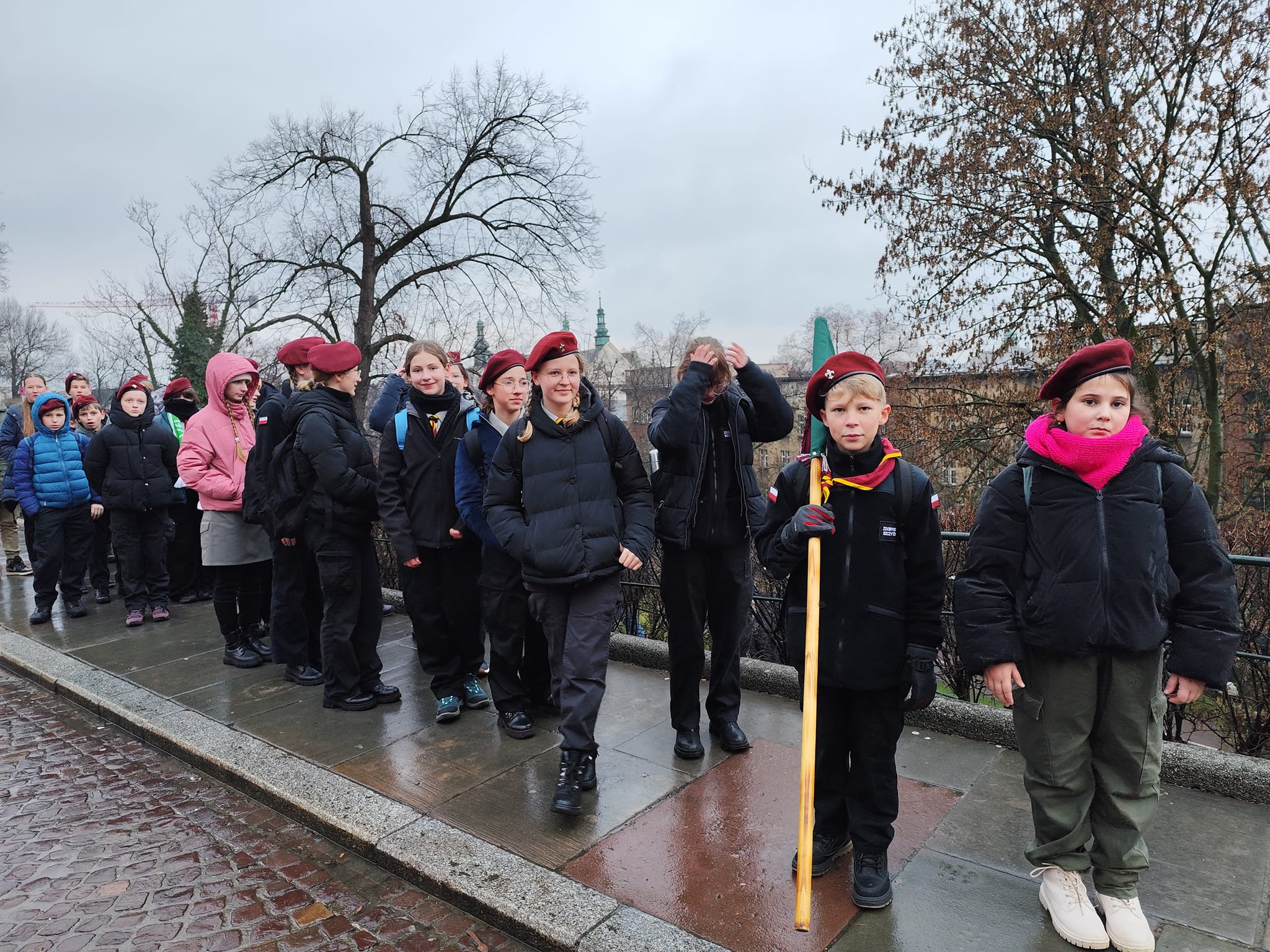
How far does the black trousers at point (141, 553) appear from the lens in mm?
7051

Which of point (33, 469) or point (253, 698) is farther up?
point (33, 469)

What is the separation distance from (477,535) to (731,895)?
2298 mm

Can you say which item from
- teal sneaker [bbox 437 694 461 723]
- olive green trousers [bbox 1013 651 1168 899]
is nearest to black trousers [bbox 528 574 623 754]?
teal sneaker [bbox 437 694 461 723]

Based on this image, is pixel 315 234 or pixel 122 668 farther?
pixel 315 234

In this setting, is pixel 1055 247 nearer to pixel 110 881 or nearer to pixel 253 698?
pixel 253 698

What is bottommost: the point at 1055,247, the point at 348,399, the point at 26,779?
the point at 26,779

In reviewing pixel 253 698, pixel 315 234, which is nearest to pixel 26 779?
pixel 253 698

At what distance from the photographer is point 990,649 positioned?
104 inches

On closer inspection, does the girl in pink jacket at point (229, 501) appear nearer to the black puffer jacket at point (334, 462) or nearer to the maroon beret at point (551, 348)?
the black puffer jacket at point (334, 462)

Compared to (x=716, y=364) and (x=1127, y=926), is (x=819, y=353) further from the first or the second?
(x=1127, y=926)

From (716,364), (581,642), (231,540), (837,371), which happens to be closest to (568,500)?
(581,642)

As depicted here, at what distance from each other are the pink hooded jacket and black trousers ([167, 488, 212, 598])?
2.16 meters

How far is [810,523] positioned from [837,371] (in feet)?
1.81

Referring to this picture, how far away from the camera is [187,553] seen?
802 cm
